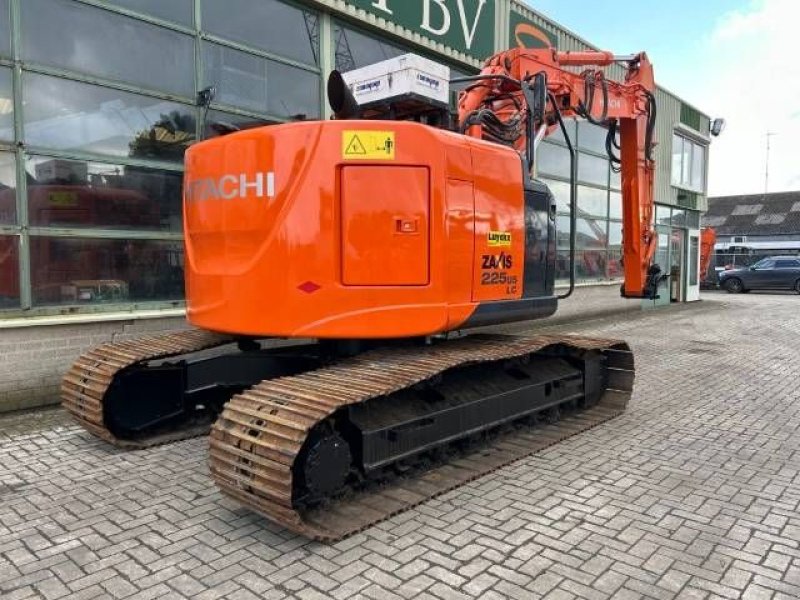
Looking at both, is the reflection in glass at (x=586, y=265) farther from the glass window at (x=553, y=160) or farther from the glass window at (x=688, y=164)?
the glass window at (x=688, y=164)

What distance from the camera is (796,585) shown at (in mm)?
3184

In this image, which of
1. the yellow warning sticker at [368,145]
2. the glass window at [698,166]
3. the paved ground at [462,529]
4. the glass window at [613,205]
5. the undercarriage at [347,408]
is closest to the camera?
the paved ground at [462,529]

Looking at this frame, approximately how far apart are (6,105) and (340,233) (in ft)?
13.1

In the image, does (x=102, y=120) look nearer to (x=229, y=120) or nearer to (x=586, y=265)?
(x=229, y=120)

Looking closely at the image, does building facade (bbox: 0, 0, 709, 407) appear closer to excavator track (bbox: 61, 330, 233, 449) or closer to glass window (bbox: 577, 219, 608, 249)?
excavator track (bbox: 61, 330, 233, 449)

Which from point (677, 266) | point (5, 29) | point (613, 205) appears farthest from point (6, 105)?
point (677, 266)

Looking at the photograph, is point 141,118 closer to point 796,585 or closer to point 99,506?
point 99,506

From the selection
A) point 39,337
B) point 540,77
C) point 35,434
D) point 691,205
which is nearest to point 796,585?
point 540,77

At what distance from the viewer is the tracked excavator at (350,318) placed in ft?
12.5

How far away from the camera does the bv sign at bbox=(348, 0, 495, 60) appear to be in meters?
9.69

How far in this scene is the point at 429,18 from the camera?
34.0 ft

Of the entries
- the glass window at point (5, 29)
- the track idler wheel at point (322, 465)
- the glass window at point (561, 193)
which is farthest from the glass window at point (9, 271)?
the glass window at point (561, 193)

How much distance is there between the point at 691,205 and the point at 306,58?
1631cm

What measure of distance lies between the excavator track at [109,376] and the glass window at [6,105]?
2.34 metres
